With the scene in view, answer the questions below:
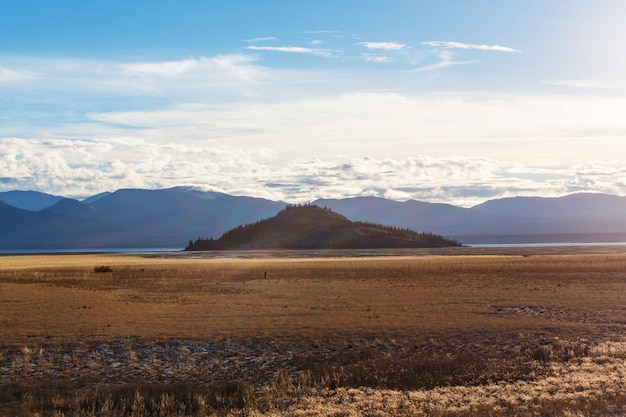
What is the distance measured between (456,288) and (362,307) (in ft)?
38.3

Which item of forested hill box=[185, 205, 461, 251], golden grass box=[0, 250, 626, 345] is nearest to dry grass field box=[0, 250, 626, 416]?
golden grass box=[0, 250, 626, 345]

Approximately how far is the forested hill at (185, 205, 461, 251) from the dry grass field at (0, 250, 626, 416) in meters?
123

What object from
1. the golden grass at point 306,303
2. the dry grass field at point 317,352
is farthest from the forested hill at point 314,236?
the dry grass field at point 317,352

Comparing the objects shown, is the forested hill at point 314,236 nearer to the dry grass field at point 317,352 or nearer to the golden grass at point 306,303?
the golden grass at point 306,303

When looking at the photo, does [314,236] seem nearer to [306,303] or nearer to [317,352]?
[306,303]

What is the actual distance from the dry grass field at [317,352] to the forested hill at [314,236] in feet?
402

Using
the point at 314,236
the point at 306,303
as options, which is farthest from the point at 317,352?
the point at 314,236

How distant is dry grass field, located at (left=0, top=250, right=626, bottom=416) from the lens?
55.7ft

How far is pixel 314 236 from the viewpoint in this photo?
17775 centimetres

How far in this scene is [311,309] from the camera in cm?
3384

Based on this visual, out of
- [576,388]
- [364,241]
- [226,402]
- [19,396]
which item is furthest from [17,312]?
[364,241]

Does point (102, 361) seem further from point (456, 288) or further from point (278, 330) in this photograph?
point (456, 288)

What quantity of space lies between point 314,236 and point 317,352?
15414 centimetres

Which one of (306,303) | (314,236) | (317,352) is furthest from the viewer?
(314,236)
